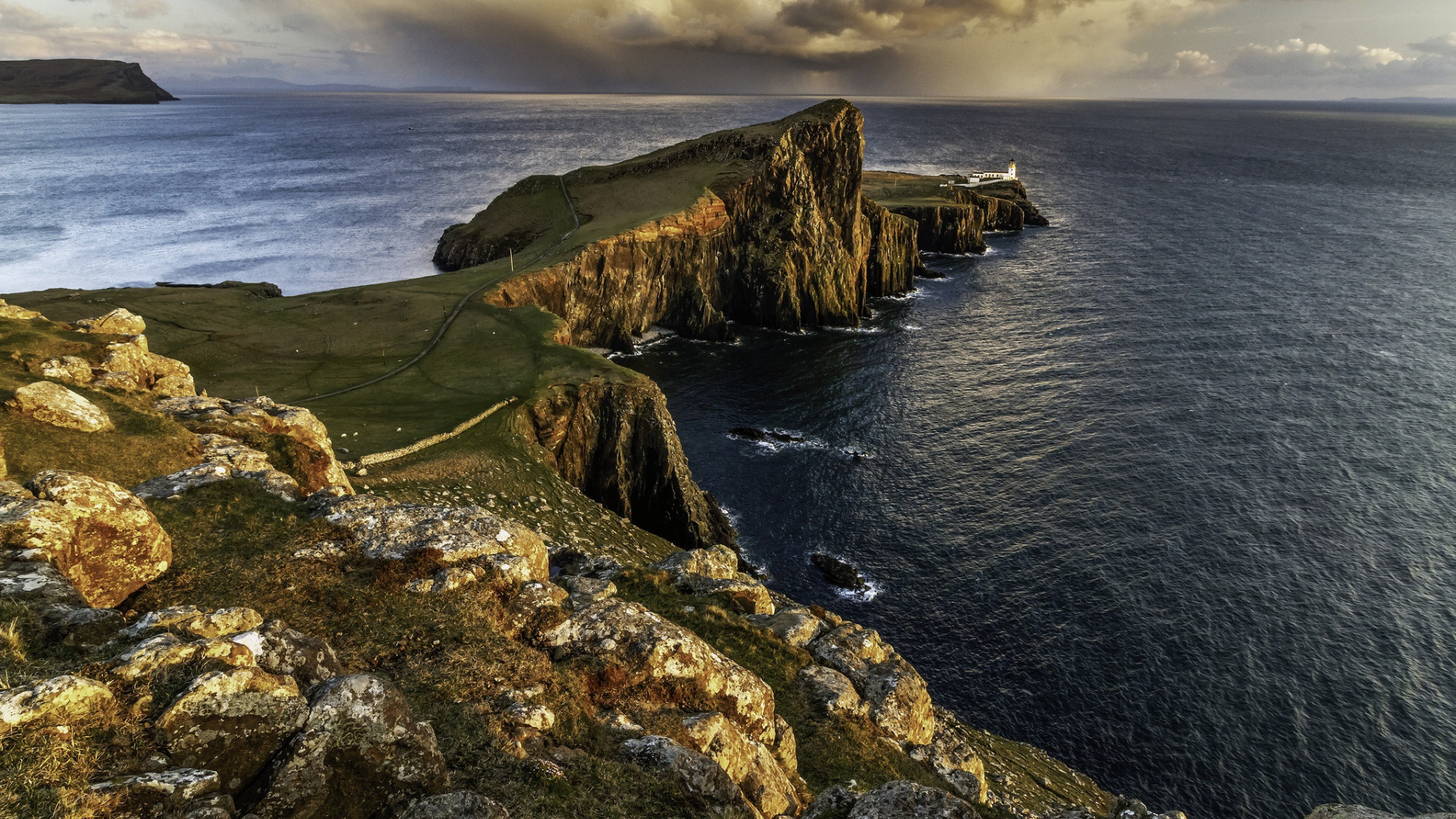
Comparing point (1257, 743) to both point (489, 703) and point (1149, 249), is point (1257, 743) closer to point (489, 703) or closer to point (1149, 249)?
point (489, 703)

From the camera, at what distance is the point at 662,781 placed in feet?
44.2

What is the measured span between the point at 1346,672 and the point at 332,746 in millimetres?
51521

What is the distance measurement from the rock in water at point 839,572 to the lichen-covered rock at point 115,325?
39.2m

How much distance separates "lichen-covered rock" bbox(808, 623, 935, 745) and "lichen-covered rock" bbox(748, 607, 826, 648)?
41cm

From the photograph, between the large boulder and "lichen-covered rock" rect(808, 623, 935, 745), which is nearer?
the large boulder

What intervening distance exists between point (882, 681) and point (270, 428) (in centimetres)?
2359

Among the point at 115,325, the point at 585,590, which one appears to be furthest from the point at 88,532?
the point at 115,325

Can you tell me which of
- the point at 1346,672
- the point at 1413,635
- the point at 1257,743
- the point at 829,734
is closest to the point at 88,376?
the point at 829,734

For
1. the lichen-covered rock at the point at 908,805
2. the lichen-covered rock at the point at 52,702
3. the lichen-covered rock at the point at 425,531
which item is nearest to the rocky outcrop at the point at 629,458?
the lichen-covered rock at the point at 425,531

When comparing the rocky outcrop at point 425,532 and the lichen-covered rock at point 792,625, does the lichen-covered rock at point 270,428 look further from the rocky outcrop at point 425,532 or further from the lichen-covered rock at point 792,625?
the lichen-covered rock at point 792,625

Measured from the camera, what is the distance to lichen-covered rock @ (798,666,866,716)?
2169cm

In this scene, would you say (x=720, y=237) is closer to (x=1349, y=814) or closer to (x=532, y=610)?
(x=532, y=610)

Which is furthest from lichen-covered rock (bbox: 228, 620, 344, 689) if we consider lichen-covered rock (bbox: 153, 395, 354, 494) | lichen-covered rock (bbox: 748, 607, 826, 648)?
lichen-covered rock (bbox: 748, 607, 826, 648)

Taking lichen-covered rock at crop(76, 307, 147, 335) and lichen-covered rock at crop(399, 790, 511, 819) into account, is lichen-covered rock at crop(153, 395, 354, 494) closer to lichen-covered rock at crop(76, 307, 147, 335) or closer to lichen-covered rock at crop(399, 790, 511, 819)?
lichen-covered rock at crop(76, 307, 147, 335)
